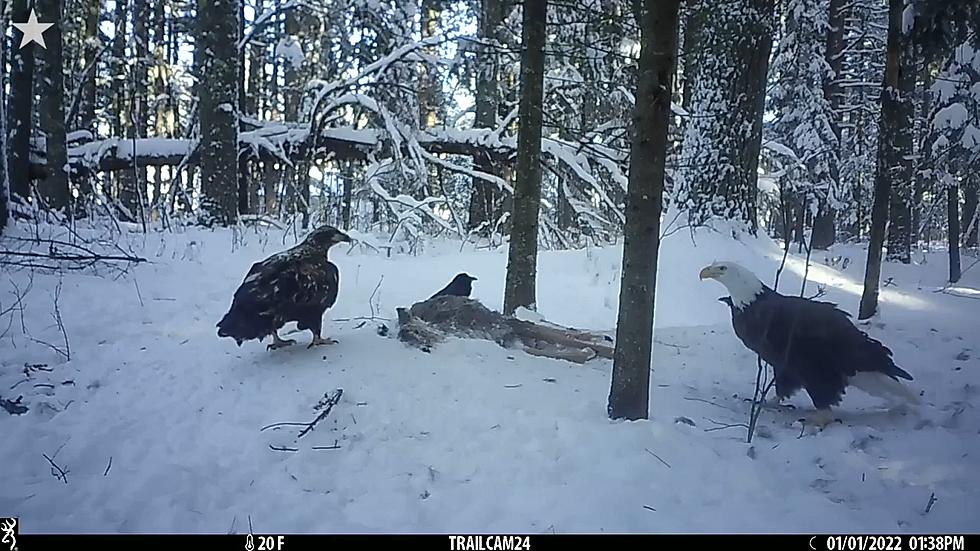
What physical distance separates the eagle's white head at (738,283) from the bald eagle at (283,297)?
10.6 feet

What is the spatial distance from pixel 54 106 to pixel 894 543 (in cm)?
1274

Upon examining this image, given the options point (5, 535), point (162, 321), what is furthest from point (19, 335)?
point (5, 535)

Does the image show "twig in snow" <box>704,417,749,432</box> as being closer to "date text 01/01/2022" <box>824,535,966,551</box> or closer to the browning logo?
"date text 01/01/2022" <box>824,535,966,551</box>

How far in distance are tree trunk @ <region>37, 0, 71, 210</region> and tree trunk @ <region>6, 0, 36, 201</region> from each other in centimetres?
25

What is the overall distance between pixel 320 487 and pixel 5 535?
1.24 metres

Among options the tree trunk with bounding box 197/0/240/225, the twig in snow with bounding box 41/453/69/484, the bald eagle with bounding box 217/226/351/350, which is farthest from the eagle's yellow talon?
the tree trunk with bounding box 197/0/240/225

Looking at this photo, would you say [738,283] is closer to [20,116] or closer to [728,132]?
[728,132]

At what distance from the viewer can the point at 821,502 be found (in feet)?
9.76

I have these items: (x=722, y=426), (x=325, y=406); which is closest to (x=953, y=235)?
(x=722, y=426)

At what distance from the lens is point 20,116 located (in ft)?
34.3

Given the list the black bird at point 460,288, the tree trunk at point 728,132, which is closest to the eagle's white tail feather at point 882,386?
the black bird at point 460,288

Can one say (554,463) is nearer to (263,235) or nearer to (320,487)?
(320,487)

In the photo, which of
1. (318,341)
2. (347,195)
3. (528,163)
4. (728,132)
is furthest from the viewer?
(347,195)

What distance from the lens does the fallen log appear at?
18.1 feet
